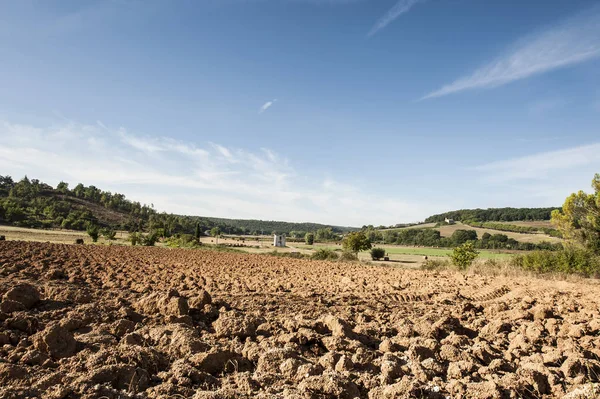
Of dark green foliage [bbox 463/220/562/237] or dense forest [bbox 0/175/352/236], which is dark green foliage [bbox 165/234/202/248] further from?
dark green foliage [bbox 463/220/562/237]

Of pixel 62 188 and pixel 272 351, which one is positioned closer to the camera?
pixel 272 351

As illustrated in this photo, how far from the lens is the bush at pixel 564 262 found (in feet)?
85.1

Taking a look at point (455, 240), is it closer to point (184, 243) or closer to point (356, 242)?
point (356, 242)

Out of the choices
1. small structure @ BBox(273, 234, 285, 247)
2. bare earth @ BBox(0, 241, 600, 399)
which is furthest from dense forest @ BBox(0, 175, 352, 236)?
bare earth @ BBox(0, 241, 600, 399)

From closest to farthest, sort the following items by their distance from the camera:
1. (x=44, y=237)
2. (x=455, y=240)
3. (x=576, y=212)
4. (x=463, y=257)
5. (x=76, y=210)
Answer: (x=463, y=257) < (x=576, y=212) < (x=44, y=237) < (x=455, y=240) < (x=76, y=210)

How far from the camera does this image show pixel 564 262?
88.1 feet

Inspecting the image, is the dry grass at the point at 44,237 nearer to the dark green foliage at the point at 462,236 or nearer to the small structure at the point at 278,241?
the small structure at the point at 278,241

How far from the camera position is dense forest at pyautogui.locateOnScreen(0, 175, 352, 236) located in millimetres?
99875

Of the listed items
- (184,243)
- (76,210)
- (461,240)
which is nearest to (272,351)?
(184,243)

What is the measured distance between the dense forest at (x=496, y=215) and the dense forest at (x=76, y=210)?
103 m

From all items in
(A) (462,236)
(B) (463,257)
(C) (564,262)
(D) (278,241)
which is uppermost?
(A) (462,236)

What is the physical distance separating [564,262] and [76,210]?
142 m

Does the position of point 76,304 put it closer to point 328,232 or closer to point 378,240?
point 378,240

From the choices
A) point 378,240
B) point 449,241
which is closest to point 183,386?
point 449,241
